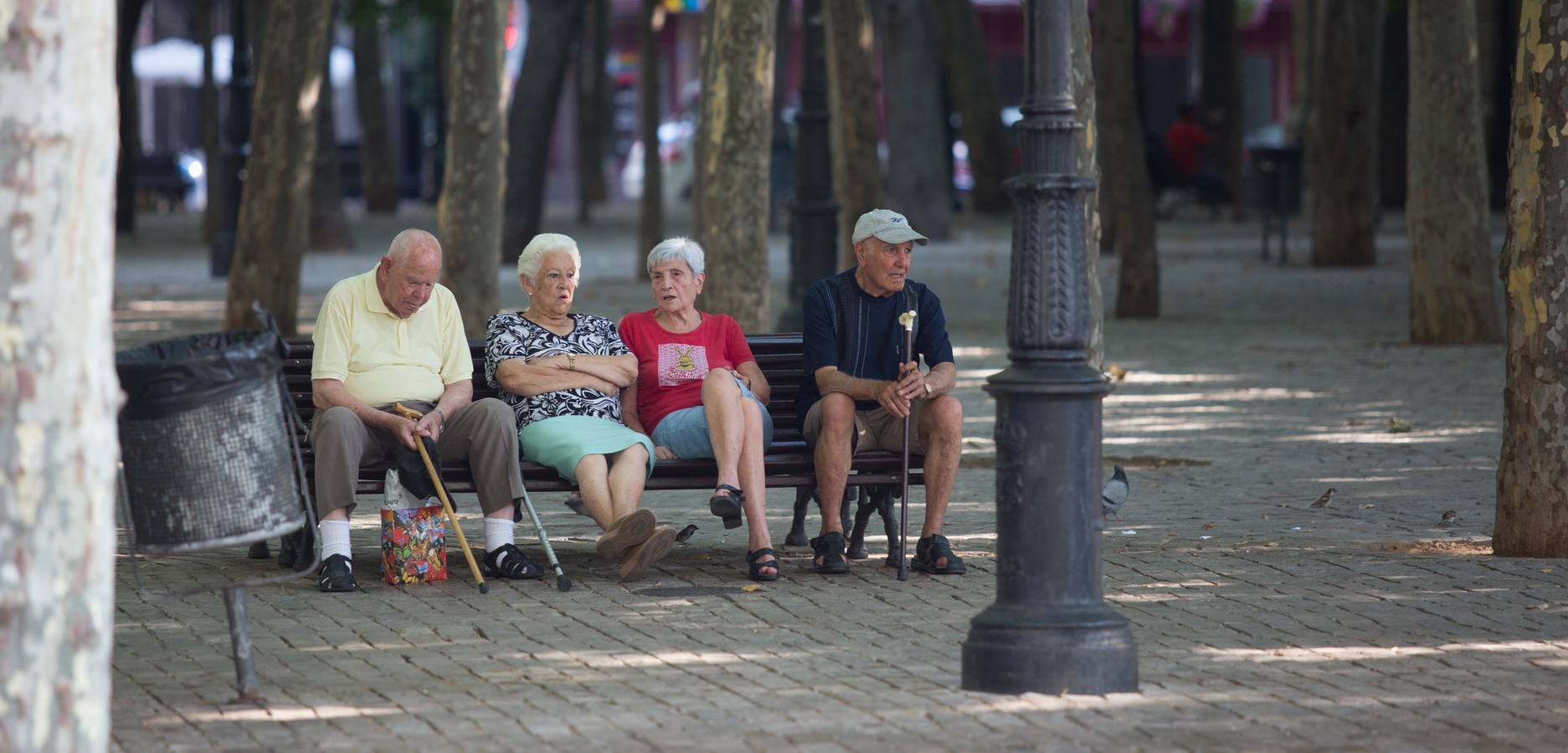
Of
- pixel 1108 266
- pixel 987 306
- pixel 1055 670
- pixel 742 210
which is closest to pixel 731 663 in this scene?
pixel 1055 670

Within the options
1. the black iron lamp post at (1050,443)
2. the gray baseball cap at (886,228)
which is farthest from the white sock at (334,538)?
the black iron lamp post at (1050,443)

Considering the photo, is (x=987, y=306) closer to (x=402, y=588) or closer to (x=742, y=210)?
(x=742, y=210)

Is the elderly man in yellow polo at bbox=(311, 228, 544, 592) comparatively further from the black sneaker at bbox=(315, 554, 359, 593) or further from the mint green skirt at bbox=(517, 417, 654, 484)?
the mint green skirt at bbox=(517, 417, 654, 484)

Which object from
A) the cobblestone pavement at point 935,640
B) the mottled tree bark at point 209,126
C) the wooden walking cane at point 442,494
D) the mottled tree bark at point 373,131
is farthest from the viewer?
the mottled tree bark at point 373,131

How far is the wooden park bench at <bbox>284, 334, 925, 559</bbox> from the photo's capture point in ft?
25.6

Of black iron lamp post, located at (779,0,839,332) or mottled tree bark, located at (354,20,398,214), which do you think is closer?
black iron lamp post, located at (779,0,839,332)

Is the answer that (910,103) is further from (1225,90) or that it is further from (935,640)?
(935,640)

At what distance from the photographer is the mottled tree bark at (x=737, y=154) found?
539 inches

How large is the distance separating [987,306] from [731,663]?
14.2m

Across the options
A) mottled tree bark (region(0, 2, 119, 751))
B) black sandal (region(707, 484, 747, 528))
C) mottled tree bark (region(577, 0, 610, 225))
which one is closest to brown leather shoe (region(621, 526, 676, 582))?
black sandal (region(707, 484, 747, 528))

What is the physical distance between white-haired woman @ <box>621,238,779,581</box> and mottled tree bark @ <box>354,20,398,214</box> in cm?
2918

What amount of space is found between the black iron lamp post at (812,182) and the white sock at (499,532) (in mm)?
8884

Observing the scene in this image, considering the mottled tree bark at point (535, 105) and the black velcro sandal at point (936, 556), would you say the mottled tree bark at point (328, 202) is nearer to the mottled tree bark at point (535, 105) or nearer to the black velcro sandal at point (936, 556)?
the mottled tree bark at point (535, 105)

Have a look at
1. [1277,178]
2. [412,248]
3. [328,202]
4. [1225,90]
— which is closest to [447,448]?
[412,248]
